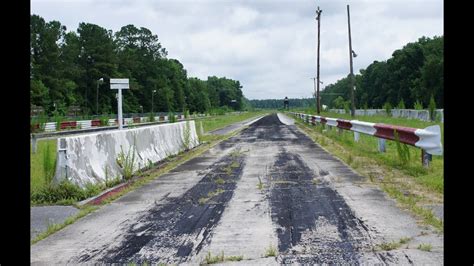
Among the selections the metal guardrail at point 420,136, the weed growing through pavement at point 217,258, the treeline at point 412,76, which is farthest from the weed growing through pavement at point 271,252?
the treeline at point 412,76

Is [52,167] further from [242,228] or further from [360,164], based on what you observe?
[360,164]

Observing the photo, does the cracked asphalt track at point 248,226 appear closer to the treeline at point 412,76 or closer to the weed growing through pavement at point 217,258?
the weed growing through pavement at point 217,258

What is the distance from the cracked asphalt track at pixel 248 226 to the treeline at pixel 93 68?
52.7 metres

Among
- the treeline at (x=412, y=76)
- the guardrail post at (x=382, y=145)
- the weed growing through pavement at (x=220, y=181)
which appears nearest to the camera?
the weed growing through pavement at (x=220, y=181)

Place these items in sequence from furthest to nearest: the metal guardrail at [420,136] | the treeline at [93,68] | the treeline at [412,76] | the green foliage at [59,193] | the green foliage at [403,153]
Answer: the treeline at [412,76]
the treeline at [93,68]
the green foliage at [403,153]
the metal guardrail at [420,136]
the green foliage at [59,193]

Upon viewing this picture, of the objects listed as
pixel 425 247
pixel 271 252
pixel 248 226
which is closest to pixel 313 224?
pixel 248 226

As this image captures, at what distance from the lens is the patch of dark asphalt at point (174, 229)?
4.68 metres

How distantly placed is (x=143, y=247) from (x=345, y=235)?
219 cm

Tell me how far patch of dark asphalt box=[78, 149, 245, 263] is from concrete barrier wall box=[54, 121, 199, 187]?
1925 mm

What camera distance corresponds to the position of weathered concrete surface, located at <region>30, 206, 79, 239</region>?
6.04m

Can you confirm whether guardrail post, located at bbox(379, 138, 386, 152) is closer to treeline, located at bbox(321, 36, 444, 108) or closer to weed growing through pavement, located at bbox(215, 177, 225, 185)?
weed growing through pavement, located at bbox(215, 177, 225, 185)

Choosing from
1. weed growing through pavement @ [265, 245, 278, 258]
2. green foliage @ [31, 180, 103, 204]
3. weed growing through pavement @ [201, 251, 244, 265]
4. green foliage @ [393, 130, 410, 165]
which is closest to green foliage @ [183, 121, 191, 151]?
green foliage @ [393, 130, 410, 165]

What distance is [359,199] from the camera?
24.1 ft
